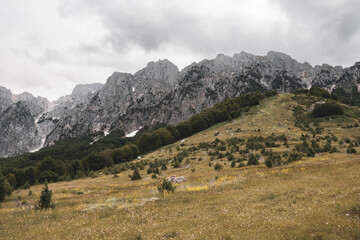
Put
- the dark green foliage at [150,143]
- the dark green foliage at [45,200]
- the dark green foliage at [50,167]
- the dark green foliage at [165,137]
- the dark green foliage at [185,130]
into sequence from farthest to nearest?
the dark green foliage at [185,130], the dark green foliage at [165,137], the dark green foliage at [150,143], the dark green foliage at [50,167], the dark green foliage at [45,200]

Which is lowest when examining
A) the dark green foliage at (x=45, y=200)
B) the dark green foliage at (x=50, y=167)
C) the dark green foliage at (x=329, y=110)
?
the dark green foliage at (x=45, y=200)

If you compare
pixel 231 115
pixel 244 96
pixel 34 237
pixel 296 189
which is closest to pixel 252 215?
pixel 296 189

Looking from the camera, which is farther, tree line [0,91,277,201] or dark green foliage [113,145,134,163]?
dark green foliage [113,145,134,163]

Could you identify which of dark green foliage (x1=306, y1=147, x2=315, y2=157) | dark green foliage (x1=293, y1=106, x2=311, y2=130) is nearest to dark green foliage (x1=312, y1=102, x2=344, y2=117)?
dark green foliage (x1=293, y1=106, x2=311, y2=130)

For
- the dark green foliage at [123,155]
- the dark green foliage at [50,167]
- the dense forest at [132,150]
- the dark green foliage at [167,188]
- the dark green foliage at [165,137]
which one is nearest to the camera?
the dark green foliage at [167,188]

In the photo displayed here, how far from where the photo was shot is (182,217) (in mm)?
14227

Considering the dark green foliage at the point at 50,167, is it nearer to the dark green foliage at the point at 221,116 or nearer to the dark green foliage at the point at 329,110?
the dark green foliage at the point at 221,116

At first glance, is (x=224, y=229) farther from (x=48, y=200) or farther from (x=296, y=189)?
(x=48, y=200)

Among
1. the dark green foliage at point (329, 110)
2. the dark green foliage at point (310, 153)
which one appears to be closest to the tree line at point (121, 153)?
the dark green foliage at point (329, 110)

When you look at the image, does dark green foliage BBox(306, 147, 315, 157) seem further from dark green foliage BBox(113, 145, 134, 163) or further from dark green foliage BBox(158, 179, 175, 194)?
dark green foliage BBox(113, 145, 134, 163)

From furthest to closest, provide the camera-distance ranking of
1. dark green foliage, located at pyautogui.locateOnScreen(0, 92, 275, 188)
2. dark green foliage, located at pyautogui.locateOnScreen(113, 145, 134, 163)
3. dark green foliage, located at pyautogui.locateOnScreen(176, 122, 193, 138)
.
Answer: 1. dark green foliage, located at pyautogui.locateOnScreen(176, 122, 193, 138)
2. dark green foliage, located at pyautogui.locateOnScreen(113, 145, 134, 163)
3. dark green foliage, located at pyautogui.locateOnScreen(0, 92, 275, 188)

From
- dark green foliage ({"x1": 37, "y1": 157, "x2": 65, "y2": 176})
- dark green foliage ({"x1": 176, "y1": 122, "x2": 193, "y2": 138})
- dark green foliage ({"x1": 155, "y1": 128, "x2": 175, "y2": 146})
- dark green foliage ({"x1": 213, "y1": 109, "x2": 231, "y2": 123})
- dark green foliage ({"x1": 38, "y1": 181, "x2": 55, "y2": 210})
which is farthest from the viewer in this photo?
dark green foliage ({"x1": 213, "y1": 109, "x2": 231, "y2": 123})

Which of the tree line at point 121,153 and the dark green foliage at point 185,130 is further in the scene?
the dark green foliage at point 185,130

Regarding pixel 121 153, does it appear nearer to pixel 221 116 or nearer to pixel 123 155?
pixel 123 155
